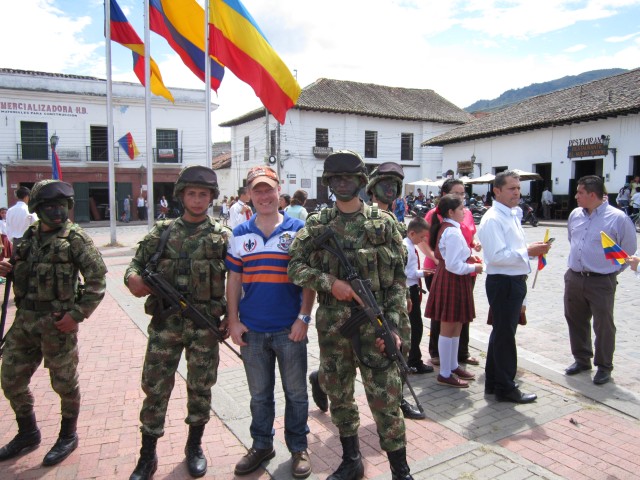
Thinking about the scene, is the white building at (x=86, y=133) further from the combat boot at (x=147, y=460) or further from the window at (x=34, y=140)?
the combat boot at (x=147, y=460)

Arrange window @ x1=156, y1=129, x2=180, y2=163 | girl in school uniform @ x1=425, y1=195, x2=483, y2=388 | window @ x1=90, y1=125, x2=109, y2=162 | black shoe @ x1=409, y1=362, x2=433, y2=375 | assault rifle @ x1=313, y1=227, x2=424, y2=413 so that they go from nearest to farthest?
assault rifle @ x1=313, y1=227, x2=424, y2=413, girl in school uniform @ x1=425, y1=195, x2=483, y2=388, black shoe @ x1=409, y1=362, x2=433, y2=375, window @ x1=90, y1=125, x2=109, y2=162, window @ x1=156, y1=129, x2=180, y2=163

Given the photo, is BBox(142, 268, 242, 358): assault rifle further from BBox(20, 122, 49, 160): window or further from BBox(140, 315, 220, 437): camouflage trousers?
BBox(20, 122, 49, 160): window

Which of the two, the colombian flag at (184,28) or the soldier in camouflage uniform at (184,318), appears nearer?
the soldier in camouflage uniform at (184,318)

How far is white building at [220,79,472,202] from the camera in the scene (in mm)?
33000

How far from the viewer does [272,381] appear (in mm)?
3221

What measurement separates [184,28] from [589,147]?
1958cm

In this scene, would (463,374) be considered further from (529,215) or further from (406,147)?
(406,147)

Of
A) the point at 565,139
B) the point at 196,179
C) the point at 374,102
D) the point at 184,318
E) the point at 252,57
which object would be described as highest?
the point at 374,102

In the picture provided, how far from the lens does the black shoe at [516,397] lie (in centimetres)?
416

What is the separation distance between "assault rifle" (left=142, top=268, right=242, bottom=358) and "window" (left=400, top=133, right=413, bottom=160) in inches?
1392

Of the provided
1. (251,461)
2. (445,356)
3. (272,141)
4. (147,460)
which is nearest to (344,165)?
(251,461)

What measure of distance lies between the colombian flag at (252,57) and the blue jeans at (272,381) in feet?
20.4

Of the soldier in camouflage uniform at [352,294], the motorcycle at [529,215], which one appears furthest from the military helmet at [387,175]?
the motorcycle at [529,215]

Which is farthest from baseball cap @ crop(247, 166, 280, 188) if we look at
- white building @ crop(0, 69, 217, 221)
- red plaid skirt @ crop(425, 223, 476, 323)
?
white building @ crop(0, 69, 217, 221)
